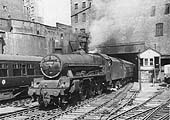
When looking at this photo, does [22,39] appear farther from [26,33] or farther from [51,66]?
[51,66]

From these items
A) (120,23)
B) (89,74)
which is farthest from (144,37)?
(89,74)

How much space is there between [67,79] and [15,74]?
470cm

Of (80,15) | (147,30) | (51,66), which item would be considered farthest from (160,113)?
(80,15)

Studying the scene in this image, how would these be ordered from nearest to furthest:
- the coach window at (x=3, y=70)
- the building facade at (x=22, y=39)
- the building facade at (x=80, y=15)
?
1. the coach window at (x=3, y=70)
2. the building facade at (x=22, y=39)
3. the building facade at (x=80, y=15)

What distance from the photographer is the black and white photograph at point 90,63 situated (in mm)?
11570

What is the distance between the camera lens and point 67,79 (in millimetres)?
11586

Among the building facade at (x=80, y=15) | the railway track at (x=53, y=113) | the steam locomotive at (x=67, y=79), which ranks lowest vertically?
the railway track at (x=53, y=113)

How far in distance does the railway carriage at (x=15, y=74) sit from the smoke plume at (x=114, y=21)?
1003cm

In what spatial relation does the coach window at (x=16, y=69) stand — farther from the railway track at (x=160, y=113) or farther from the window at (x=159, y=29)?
the window at (x=159, y=29)

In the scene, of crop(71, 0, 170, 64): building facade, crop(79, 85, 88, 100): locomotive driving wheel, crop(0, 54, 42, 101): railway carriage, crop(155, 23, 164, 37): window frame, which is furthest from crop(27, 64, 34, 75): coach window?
crop(155, 23, 164, 37): window frame

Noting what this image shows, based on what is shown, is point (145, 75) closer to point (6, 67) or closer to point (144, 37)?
point (144, 37)

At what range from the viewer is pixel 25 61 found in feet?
51.5

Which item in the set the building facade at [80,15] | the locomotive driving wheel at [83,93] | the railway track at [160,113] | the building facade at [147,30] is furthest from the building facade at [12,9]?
the railway track at [160,113]

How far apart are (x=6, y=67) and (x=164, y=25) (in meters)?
25.2
